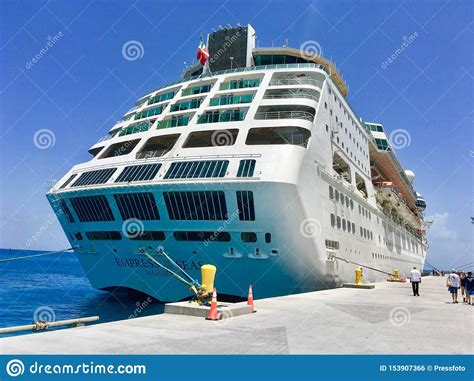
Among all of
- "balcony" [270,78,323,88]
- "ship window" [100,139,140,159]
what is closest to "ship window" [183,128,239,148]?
"ship window" [100,139,140,159]

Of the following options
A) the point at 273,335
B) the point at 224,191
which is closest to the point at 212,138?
the point at 224,191

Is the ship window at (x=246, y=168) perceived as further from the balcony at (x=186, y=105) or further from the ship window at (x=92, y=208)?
the balcony at (x=186, y=105)

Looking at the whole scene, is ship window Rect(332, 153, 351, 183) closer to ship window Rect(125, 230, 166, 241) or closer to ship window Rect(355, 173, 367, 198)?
ship window Rect(355, 173, 367, 198)

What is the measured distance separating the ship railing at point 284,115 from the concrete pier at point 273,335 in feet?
46.1

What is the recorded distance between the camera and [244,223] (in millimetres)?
20297

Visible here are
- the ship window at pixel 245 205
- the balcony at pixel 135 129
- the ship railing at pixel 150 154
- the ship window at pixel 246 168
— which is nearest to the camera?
the ship window at pixel 245 205

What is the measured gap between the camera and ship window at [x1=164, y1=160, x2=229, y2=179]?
20.8 meters

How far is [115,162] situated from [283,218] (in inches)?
427

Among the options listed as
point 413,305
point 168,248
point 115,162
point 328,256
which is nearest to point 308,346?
point 413,305

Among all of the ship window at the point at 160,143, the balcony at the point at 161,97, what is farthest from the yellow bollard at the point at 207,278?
the balcony at the point at 161,97

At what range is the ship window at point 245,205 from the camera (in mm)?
20014

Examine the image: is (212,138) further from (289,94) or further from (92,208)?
(92,208)
